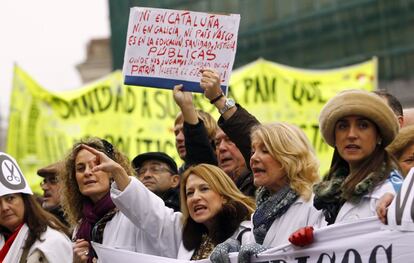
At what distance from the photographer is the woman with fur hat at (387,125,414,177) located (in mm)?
6129

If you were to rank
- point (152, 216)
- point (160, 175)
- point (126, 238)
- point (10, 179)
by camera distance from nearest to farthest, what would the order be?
point (152, 216) < point (126, 238) < point (10, 179) < point (160, 175)

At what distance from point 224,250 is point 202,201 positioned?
1.53 ft

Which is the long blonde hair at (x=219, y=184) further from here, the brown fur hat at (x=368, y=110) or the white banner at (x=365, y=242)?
the brown fur hat at (x=368, y=110)

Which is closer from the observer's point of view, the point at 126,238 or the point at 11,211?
the point at 126,238

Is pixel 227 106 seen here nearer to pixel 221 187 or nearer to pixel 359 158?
pixel 221 187

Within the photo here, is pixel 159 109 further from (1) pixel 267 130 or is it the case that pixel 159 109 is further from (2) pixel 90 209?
(1) pixel 267 130

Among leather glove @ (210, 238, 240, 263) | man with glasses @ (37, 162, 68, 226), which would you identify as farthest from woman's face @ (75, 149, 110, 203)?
man with glasses @ (37, 162, 68, 226)

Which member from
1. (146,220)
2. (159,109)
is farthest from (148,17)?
(159,109)

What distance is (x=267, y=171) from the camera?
20.2 feet

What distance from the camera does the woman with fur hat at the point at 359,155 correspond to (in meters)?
5.57

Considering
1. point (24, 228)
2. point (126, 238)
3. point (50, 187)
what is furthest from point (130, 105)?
point (126, 238)

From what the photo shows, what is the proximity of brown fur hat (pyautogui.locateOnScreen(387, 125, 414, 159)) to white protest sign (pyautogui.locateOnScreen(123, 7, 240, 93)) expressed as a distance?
1.28 m

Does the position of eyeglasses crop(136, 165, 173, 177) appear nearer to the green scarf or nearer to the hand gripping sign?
the hand gripping sign

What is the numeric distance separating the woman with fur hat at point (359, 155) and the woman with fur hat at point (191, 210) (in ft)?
2.86
